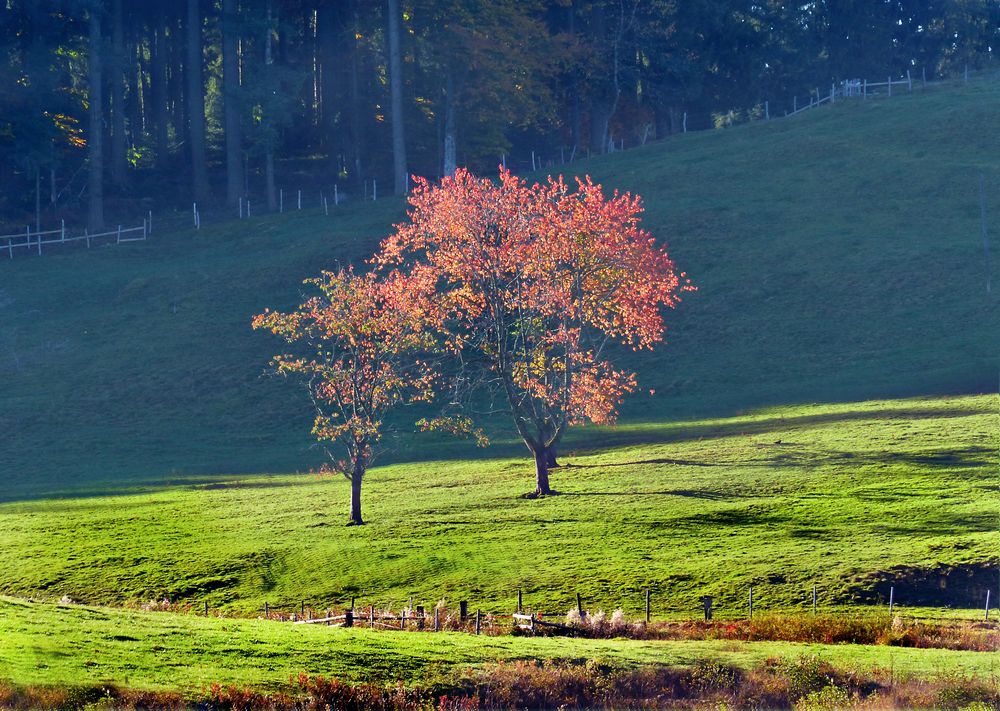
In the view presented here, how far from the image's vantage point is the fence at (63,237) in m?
106

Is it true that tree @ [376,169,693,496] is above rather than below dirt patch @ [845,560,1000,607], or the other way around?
above

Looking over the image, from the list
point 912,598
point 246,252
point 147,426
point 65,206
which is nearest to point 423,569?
point 912,598

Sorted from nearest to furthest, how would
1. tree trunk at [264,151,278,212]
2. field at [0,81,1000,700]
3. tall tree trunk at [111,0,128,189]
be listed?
field at [0,81,1000,700], tall tree trunk at [111,0,128,189], tree trunk at [264,151,278,212]

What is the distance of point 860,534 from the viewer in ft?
131

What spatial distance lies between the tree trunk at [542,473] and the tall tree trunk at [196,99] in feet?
235

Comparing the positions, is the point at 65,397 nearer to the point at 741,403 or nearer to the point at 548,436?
the point at 548,436

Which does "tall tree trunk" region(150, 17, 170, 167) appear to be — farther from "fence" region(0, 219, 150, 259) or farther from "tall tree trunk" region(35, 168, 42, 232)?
"fence" region(0, 219, 150, 259)

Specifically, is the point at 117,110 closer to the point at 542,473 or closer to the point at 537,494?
the point at 542,473

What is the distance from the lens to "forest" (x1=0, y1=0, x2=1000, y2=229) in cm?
10881

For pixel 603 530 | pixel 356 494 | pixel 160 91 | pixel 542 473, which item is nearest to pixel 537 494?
pixel 542 473

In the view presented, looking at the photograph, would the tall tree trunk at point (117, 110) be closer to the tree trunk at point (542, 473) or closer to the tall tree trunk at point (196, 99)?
the tall tree trunk at point (196, 99)

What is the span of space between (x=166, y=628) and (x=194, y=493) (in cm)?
2595

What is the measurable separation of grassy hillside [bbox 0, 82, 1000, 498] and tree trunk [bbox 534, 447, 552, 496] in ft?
35.8

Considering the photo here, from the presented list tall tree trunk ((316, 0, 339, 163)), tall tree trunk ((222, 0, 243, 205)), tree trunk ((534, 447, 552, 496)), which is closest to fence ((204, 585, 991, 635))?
tree trunk ((534, 447, 552, 496))
